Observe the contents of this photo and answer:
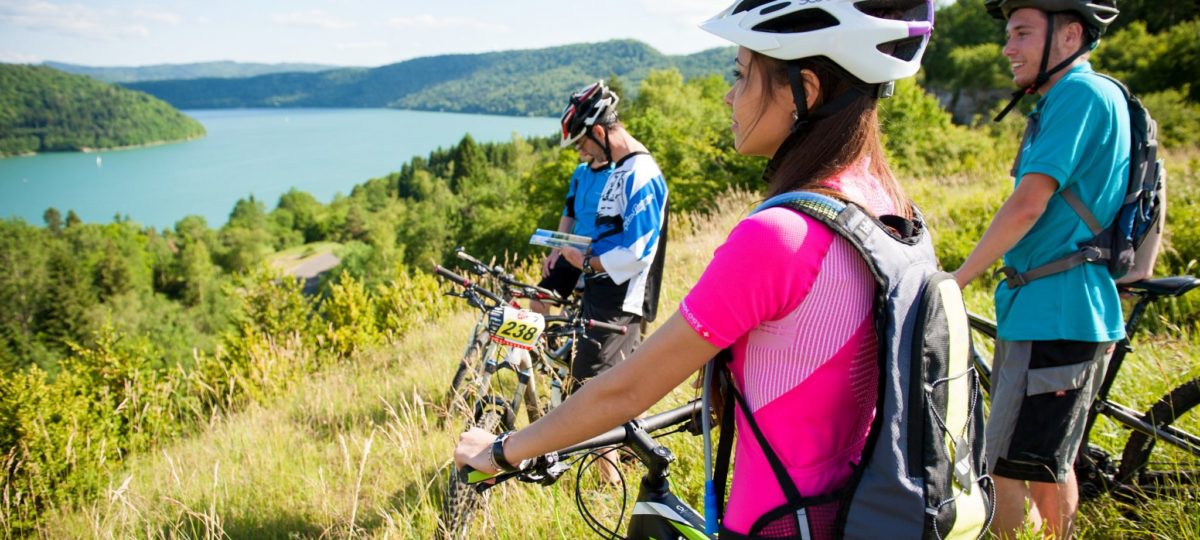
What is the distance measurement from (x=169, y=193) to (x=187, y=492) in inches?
7340

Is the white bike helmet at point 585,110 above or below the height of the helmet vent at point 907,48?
Answer: below

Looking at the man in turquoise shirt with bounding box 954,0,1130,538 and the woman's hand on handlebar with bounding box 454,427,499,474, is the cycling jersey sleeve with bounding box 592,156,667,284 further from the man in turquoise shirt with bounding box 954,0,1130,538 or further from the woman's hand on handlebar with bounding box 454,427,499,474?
A: the woman's hand on handlebar with bounding box 454,427,499,474

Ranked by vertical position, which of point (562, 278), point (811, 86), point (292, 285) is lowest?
point (292, 285)

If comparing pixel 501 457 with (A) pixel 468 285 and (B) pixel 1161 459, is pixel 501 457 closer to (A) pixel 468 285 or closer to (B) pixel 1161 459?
(A) pixel 468 285

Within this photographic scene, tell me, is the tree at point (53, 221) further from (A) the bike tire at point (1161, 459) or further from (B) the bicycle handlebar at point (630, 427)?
(A) the bike tire at point (1161, 459)

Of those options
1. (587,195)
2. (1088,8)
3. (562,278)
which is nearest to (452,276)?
(587,195)

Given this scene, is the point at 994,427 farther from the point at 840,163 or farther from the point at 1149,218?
the point at 840,163

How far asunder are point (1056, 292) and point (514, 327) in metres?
2.24

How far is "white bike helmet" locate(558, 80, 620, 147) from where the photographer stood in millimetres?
4602

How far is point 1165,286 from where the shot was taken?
2.73m

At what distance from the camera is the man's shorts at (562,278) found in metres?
5.26

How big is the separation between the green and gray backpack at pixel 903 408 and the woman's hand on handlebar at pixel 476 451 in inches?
27.9

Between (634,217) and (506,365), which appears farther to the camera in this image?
(634,217)

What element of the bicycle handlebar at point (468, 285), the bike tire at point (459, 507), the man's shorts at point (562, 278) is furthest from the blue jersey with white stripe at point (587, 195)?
the bike tire at point (459, 507)
